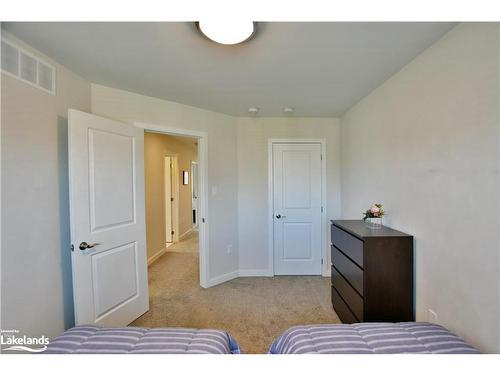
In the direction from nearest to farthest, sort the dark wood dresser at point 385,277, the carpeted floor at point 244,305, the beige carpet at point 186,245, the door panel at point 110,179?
the dark wood dresser at point 385,277 → the door panel at point 110,179 → the carpeted floor at point 244,305 → the beige carpet at point 186,245

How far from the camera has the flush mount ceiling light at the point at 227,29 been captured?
3.86ft

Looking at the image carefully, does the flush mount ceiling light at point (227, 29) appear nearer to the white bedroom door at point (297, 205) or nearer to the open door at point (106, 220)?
the open door at point (106, 220)

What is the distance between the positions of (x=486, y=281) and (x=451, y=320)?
386mm

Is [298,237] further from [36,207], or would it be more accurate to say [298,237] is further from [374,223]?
[36,207]

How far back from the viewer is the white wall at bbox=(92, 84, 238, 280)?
2400 mm

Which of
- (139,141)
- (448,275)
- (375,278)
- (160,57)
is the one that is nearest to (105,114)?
(139,141)

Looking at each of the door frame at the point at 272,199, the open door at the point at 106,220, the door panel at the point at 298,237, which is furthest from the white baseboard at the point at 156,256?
the door panel at the point at 298,237

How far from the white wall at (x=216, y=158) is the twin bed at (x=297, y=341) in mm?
1798

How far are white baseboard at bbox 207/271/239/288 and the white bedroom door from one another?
1.98 ft

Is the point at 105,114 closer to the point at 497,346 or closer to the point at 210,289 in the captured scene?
the point at 210,289

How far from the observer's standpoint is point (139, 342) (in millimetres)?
1050

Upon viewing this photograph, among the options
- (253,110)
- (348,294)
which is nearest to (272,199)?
(253,110)

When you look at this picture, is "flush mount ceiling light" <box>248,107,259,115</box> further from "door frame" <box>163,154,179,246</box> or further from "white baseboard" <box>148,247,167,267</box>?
"white baseboard" <box>148,247,167,267</box>

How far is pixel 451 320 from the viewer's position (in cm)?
133
